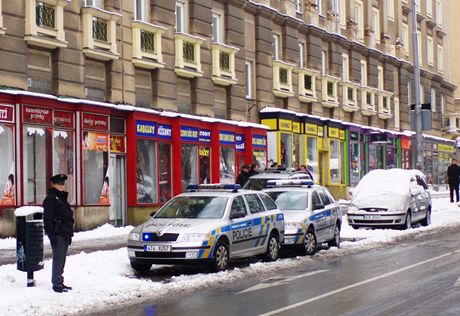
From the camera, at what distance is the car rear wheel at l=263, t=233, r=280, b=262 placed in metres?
16.5

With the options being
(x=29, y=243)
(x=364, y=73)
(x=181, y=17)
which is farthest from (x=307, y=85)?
(x=29, y=243)

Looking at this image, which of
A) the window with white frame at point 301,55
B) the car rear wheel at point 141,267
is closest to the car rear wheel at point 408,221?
the car rear wheel at point 141,267

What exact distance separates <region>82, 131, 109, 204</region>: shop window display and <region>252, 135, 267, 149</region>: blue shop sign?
9347mm

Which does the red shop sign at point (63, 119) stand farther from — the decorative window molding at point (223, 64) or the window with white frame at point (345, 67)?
the window with white frame at point (345, 67)

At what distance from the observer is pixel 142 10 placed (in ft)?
87.9

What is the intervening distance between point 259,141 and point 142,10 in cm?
825

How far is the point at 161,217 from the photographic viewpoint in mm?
15711

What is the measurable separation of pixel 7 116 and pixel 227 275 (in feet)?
29.0

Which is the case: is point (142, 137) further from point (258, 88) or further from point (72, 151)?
point (258, 88)

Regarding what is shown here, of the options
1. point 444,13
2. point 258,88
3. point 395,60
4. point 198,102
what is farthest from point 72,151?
point 444,13

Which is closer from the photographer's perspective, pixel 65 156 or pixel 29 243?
pixel 29 243

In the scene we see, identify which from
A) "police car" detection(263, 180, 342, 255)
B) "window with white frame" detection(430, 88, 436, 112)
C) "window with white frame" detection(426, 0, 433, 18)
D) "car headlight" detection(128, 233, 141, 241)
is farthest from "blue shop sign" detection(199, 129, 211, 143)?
"window with white frame" detection(426, 0, 433, 18)

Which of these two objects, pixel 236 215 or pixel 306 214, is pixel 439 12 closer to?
pixel 306 214

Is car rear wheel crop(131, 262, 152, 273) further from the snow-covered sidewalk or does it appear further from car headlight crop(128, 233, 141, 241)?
car headlight crop(128, 233, 141, 241)
